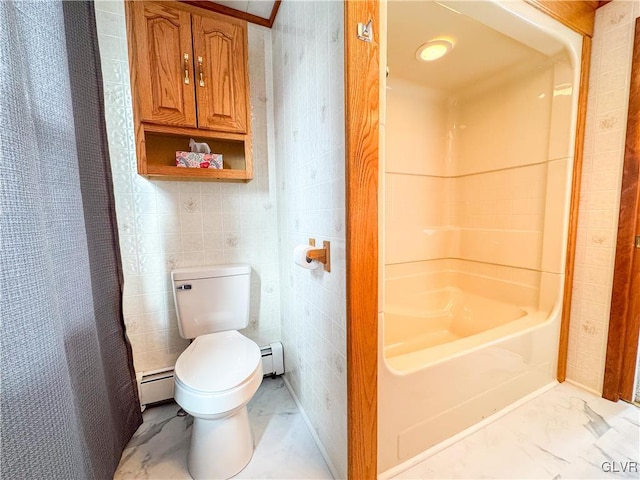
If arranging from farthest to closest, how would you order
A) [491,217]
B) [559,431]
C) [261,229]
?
[491,217]
[261,229]
[559,431]

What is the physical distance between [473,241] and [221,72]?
2057 millimetres

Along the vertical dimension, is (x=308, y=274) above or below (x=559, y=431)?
above

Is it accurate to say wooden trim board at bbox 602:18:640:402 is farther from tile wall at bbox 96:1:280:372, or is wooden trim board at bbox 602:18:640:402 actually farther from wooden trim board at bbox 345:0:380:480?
tile wall at bbox 96:1:280:372

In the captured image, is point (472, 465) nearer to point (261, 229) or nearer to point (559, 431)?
point (559, 431)

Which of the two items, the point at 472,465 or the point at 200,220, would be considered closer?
the point at 472,465

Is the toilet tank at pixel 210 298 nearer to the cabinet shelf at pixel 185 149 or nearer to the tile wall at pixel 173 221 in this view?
the tile wall at pixel 173 221

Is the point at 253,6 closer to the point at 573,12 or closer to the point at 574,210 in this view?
the point at 573,12

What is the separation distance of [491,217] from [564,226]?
1.47 ft

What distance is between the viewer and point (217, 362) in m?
1.12

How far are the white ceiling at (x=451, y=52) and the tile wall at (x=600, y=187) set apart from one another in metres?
0.30

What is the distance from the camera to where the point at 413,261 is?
1899mm

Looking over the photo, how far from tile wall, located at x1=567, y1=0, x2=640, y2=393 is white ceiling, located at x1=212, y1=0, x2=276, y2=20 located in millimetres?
1793

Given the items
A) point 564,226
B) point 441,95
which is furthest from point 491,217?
point 441,95

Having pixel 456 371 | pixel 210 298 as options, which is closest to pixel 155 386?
pixel 210 298
